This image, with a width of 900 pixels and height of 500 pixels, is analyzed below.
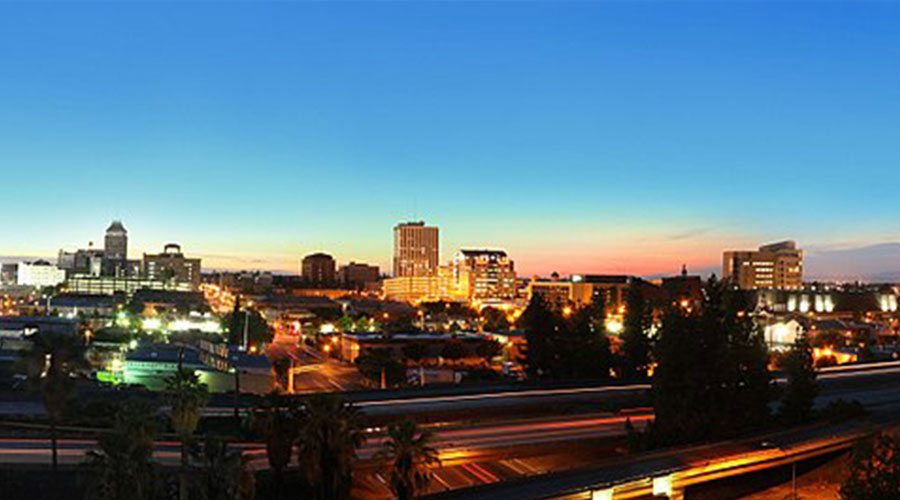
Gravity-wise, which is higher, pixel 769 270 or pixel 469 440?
pixel 769 270

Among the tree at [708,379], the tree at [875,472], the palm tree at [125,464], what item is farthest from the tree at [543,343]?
the palm tree at [125,464]

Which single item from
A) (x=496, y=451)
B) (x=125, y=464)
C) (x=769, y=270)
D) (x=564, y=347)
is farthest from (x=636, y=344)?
(x=769, y=270)

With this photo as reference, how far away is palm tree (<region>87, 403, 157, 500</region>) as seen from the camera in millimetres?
16797

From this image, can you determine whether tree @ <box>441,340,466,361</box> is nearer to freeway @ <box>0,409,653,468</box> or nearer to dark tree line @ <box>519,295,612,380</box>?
dark tree line @ <box>519,295,612,380</box>

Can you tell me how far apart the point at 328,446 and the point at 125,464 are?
5.45 m

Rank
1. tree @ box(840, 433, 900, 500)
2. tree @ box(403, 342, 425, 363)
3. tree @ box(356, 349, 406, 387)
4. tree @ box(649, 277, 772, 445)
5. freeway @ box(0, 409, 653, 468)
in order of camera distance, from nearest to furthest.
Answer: tree @ box(840, 433, 900, 500), freeway @ box(0, 409, 653, 468), tree @ box(649, 277, 772, 445), tree @ box(356, 349, 406, 387), tree @ box(403, 342, 425, 363)

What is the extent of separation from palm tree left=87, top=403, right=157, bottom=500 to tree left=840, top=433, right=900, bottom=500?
62.5ft

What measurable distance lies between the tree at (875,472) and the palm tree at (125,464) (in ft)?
62.5

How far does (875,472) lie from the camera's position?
21.4m

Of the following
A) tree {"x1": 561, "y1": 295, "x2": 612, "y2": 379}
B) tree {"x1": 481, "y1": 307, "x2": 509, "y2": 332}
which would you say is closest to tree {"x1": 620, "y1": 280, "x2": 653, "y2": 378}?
tree {"x1": 561, "y1": 295, "x2": 612, "y2": 379}

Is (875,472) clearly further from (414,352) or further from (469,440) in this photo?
(414,352)

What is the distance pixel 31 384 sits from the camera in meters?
23.6

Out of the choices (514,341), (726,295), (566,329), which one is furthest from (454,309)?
(726,295)

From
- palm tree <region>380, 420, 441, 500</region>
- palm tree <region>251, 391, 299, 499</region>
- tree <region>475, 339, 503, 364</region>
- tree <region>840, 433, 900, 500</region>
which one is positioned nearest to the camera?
palm tree <region>380, 420, 441, 500</region>
